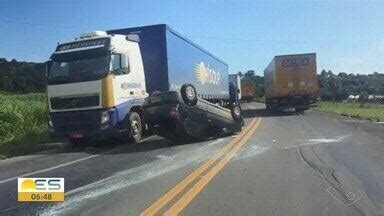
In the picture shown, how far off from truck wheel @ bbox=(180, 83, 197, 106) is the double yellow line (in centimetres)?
217

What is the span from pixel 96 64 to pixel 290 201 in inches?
349

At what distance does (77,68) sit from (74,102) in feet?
3.10

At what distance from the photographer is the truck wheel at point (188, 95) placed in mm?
15266

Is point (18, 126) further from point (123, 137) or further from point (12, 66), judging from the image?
point (12, 66)

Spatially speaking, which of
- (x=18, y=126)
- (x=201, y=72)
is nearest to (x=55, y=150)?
(x=18, y=126)

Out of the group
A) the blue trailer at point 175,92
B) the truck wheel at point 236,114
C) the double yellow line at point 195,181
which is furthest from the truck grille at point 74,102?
the truck wheel at point 236,114

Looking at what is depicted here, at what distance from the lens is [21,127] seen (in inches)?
734

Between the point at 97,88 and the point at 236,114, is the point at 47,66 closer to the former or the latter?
the point at 97,88

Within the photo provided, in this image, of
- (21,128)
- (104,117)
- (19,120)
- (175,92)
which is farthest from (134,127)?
(19,120)

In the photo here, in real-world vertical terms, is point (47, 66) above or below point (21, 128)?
above

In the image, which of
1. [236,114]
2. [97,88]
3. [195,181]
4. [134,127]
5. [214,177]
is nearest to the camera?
[195,181]

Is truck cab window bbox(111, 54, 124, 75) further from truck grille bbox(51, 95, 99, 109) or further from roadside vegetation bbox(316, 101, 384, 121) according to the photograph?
roadside vegetation bbox(316, 101, 384, 121)

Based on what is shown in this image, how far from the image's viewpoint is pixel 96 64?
1479 centimetres

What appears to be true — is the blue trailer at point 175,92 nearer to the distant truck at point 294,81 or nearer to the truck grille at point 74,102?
the truck grille at point 74,102
